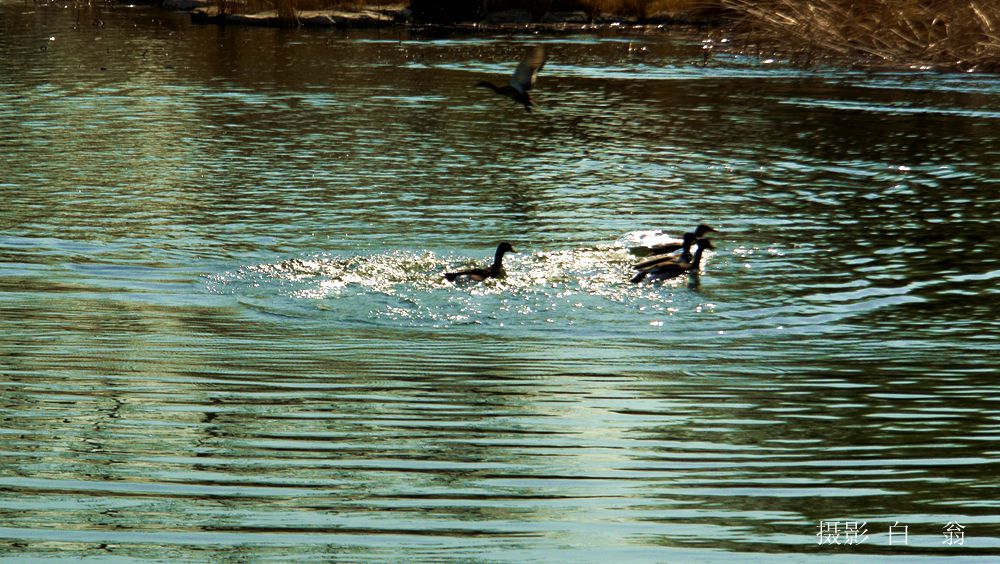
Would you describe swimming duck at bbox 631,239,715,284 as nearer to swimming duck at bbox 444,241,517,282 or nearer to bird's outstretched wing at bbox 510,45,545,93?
swimming duck at bbox 444,241,517,282

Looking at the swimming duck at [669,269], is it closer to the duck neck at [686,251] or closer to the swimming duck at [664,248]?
the duck neck at [686,251]

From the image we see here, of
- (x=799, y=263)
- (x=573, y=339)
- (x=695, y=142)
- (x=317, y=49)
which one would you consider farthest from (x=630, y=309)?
(x=317, y=49)

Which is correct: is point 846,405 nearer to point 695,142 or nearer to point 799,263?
point 799,263

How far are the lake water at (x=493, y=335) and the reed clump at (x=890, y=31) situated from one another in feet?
18.9

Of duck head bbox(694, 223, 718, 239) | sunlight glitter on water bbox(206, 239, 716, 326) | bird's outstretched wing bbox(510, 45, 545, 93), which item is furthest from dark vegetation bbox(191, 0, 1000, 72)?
sunlight glitter on water bbox(206, 239, 716, 326)

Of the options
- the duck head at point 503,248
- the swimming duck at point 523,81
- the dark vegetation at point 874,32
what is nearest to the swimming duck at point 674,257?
the duck head at point 503,248

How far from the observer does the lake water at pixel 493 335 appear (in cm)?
704

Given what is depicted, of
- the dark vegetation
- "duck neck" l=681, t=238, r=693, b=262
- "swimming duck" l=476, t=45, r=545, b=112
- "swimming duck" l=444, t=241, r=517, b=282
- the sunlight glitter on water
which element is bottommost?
the sunlight glitter on water

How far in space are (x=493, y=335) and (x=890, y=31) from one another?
95.3 feet

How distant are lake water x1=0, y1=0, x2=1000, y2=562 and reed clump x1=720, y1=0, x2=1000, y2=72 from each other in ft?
A: 18.9

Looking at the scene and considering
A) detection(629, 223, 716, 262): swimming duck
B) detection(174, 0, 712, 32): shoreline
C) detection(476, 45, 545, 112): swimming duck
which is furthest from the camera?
detection(174, 0, 712, 32): shoreline

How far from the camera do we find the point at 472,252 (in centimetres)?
1677

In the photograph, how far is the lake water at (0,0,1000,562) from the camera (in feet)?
23.1

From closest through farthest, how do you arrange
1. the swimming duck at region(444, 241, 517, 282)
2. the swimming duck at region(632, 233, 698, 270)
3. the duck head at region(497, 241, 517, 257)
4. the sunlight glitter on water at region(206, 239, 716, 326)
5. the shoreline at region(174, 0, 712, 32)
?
the sunlight glitter on water at region(206, 239, 716, 326) → the swimming duck at region(444, 241, 517, 282) → the duck head at region(497, 241, 517, 257) → the swimming duck at region(632, 233, 698, 270) → the shoreline at region(174, 0, 712, 32)
